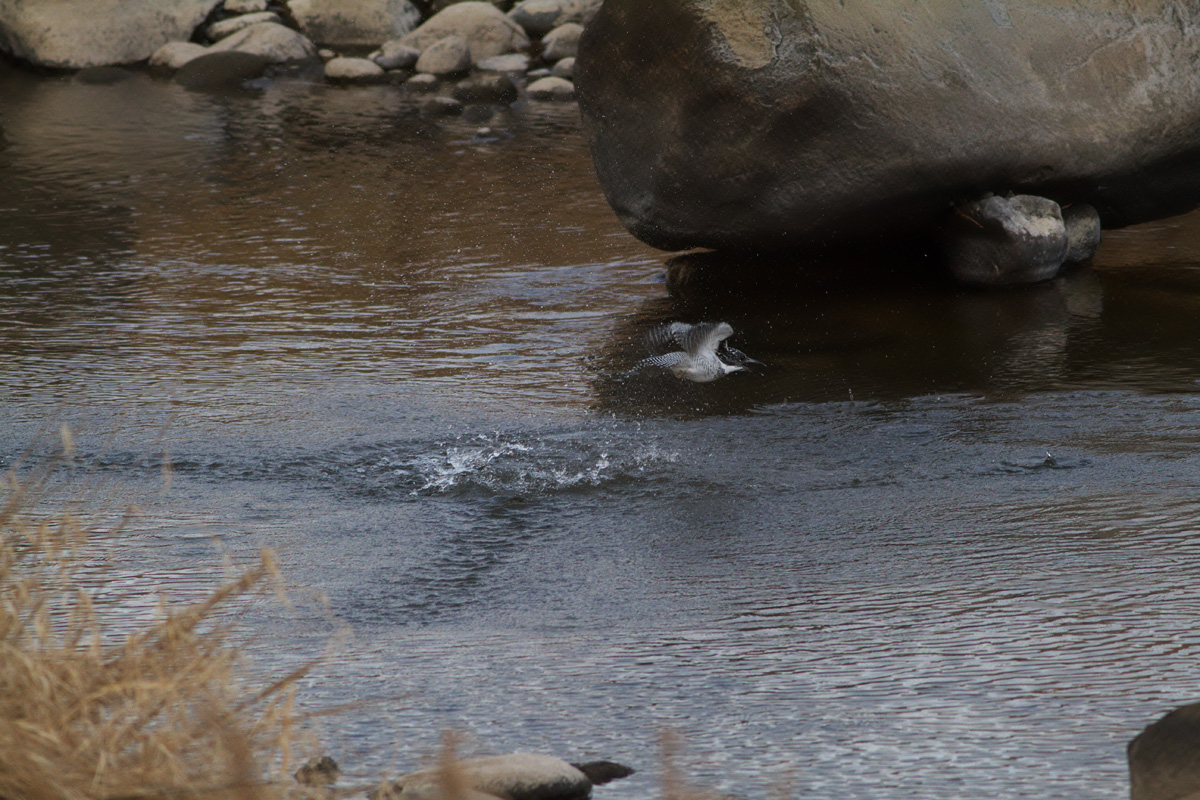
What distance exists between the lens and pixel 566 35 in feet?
46.5

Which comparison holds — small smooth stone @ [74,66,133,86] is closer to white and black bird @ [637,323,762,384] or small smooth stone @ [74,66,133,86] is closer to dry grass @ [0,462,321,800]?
white and black bird @ [637,323,762,384]

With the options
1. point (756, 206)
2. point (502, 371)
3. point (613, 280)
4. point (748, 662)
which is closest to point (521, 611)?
point (748, 662)

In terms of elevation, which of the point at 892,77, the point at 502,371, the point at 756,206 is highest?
the point at 892,77

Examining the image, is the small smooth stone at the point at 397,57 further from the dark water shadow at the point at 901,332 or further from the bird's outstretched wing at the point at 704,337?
the bird's outstretched wing at the point at 704,337

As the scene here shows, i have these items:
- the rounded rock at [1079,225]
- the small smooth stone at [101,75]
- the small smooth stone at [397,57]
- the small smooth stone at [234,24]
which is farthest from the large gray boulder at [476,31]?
the rounded rock at [1079,225]

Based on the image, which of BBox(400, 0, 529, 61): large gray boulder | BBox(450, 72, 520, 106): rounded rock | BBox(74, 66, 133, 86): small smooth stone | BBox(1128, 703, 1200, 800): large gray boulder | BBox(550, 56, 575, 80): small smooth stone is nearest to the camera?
BBox(1128, 703, 1200, 800): large gray boulder

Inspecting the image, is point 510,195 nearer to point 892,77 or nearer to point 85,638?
point 892,77

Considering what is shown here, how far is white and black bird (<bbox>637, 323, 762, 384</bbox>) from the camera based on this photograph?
5.44 meters

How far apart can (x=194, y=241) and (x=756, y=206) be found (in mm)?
3437

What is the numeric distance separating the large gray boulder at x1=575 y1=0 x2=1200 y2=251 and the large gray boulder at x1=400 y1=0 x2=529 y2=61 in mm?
8520

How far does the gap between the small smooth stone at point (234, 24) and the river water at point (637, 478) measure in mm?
7772

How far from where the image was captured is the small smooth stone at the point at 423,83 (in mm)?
13594

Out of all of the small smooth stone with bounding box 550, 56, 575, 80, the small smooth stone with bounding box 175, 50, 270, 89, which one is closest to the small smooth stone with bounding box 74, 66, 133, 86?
the small smooth stone with bounding box 175, 50, 270, 89

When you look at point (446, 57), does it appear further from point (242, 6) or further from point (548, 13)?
point (242, 6)
